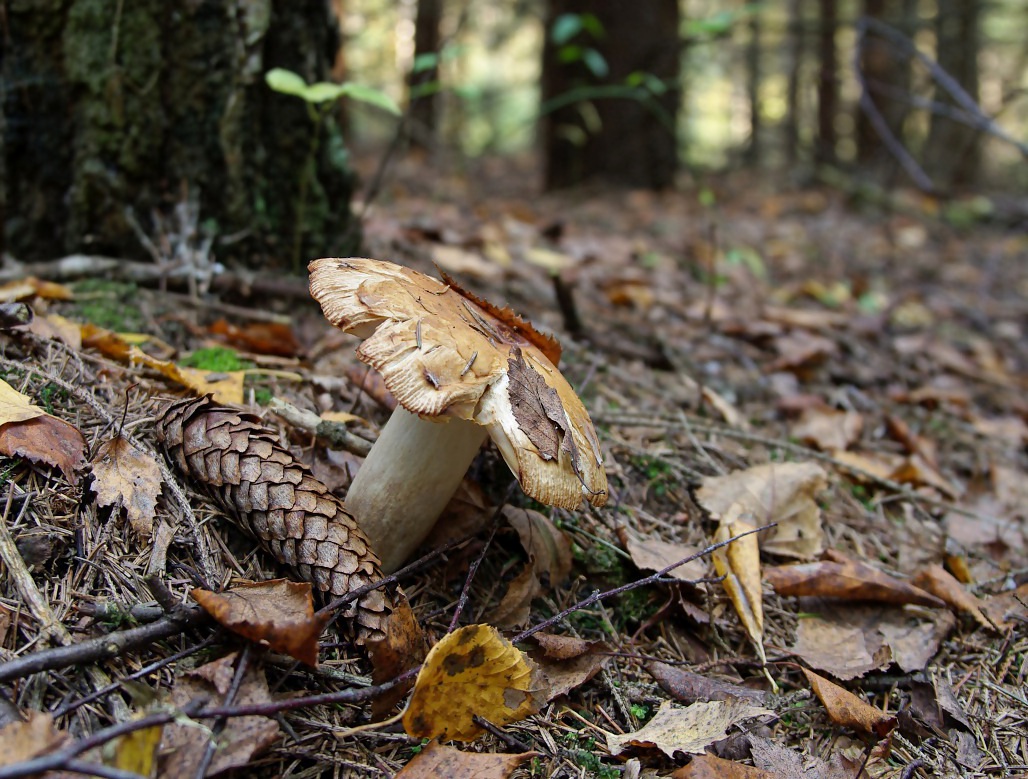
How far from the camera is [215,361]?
2.49 meters

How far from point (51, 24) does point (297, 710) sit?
8.64ft

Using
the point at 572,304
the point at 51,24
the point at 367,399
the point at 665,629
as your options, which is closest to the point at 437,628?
the point at 665,629

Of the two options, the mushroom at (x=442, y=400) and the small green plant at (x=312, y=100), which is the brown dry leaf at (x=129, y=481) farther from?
the small green plant at (x=312, y=100)

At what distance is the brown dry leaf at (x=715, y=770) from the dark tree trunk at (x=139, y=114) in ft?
8.37

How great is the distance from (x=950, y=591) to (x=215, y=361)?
256 cm

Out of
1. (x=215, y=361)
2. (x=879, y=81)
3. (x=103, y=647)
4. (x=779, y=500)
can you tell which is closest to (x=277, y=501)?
(x=103, y=647)

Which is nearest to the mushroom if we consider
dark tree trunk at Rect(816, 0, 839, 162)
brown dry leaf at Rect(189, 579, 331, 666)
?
brown dry leaf at Rect(189, 579, 331, 666)

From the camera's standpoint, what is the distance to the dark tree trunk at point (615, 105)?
6.82 metres

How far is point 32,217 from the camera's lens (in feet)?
9.38

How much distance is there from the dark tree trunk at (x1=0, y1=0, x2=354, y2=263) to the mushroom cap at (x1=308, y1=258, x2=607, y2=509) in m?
1.37

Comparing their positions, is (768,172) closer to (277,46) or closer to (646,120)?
(646,120)

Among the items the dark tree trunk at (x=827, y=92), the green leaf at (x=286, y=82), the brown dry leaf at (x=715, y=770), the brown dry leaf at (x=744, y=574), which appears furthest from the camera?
the dark tree trunk at (x=827, y=92)

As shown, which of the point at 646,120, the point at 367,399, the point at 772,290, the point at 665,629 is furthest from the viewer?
the point at 646,120

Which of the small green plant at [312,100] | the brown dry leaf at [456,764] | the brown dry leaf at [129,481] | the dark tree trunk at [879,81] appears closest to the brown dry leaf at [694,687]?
the brown dry leaf at [456,764]
